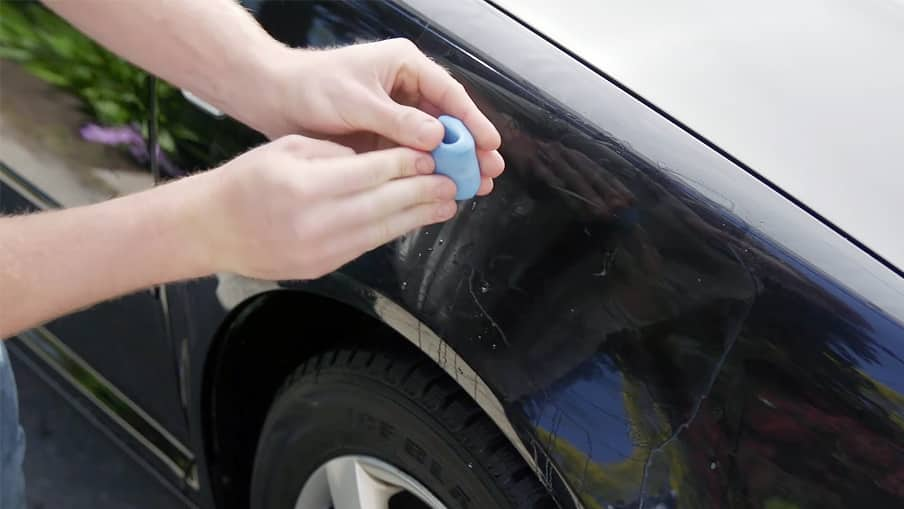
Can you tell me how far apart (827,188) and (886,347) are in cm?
22

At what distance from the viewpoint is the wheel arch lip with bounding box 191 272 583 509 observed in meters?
1.18

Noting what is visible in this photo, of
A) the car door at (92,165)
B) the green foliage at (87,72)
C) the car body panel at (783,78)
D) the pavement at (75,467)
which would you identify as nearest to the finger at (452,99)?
the car body panel at (783,78)

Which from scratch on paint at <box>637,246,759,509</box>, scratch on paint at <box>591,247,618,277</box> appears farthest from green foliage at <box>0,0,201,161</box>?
scratch on paint at <box>637,246,759,509</box>

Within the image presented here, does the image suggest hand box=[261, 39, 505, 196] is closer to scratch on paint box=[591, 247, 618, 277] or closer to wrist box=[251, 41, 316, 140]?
wrist box=[251, 41, 316, 140]

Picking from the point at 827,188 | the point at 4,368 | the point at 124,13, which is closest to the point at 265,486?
the point at 4,368

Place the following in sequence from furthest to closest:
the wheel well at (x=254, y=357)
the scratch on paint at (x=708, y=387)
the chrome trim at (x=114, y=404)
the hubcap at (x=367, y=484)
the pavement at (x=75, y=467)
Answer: the pavement at (x=75, y=467), the chrome trim at (x=114, y=404), the wheel well at (x=254, y=357), the hubcap at (x=367, y=484), the scratch on paint at (x=708, y=387)

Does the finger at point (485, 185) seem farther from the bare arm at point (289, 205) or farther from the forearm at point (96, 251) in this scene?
the forearm at point (96, 251)

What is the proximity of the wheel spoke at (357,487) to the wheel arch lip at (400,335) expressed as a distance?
24cm

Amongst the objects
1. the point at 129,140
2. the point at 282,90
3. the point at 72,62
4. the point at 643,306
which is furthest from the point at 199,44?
the point at 643,306

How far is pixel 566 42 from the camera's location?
4.04 feet

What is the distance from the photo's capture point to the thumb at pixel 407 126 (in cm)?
99

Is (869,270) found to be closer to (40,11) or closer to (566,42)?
(566,42)

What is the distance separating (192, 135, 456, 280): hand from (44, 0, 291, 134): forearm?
0.27 m

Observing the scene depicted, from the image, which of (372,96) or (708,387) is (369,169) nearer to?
(372,96)
